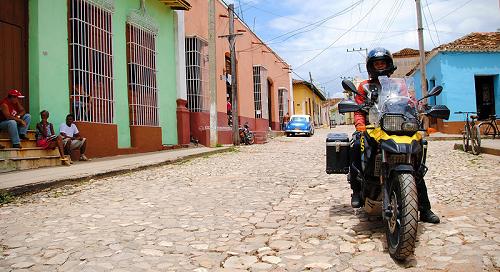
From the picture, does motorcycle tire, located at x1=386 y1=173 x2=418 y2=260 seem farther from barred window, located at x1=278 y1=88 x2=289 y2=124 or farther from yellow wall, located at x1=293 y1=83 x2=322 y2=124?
yellow wall, located at x1=293 y1=83 x2=322 y2=124

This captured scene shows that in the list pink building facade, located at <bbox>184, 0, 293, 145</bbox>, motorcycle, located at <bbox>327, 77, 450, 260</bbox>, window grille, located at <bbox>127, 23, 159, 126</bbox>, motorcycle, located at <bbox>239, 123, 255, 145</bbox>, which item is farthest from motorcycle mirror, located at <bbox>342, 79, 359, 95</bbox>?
motorcycle, located at <bbox>239, 123, 255, 145</bbox>

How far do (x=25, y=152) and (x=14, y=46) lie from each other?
81.2 inches

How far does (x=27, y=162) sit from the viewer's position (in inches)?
291

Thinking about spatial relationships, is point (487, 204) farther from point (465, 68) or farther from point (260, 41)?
point (260, 41)

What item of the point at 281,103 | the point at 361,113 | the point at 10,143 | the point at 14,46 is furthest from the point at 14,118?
the point at 281,103

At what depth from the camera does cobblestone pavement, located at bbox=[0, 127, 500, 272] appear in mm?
2742

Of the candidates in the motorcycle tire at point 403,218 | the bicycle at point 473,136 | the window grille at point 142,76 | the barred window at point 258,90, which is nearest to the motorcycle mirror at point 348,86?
the motorcycle tire at point 403,218

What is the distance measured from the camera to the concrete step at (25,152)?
23.3 feet

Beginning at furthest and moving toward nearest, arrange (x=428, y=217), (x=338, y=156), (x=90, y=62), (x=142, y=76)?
1. (x=142, y=76)
2. (x=90, y=62)
3. (x=338, y=156)
4. (x=428, y=217)

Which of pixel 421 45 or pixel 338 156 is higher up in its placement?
pixel 421 45

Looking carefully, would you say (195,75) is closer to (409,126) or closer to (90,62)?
(90,62)

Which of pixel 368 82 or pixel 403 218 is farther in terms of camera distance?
pixel 368 82

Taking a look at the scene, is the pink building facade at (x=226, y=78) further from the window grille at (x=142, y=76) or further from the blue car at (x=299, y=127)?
the blue car at (x=299, y=127)

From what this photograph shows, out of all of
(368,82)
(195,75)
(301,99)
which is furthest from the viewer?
(301,99)
